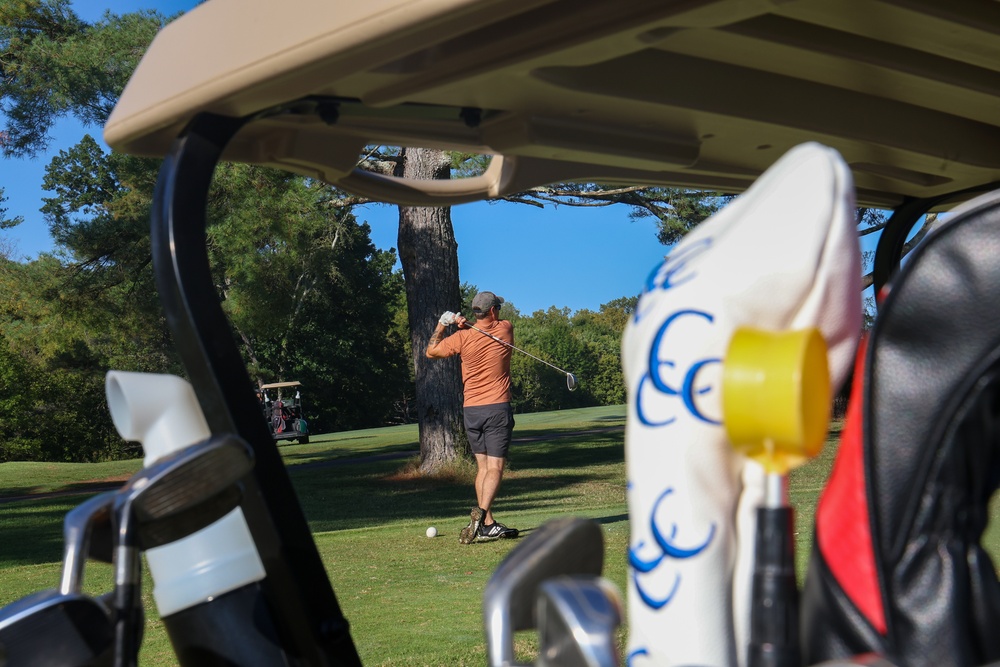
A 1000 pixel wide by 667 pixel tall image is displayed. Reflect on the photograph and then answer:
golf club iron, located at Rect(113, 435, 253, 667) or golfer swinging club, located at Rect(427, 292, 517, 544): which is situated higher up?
golf club iron, located at Rect(113, 435, 253, 667)

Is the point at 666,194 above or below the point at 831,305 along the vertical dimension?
above

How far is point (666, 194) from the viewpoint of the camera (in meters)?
18.9

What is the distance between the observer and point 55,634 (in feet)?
4.39

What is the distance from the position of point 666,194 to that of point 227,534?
17.8 m

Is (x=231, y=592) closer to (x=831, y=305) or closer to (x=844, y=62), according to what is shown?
(x=831, y=305)

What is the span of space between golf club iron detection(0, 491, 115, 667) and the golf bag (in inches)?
34.2

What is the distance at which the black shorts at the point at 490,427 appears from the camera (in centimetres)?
819

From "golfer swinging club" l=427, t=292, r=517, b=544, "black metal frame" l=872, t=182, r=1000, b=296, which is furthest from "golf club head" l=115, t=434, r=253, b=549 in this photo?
"golfer swinging club" l=427, t=292, r=517, b=544

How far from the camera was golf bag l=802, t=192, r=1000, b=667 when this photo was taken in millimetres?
1075

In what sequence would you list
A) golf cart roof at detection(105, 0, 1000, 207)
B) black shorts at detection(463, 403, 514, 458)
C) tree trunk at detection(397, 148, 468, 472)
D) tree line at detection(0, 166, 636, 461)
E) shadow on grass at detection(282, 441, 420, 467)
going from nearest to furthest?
golf cart roof at detection(105, 0, 1000, 207)
black shorts at detection(463, 403, 514, 458)
tree trunk at detection(397, 148, 468, 472)
tree line at detection(0, 166, 636, 461)
shadow on grass at detection(282, 441, 420, 467)

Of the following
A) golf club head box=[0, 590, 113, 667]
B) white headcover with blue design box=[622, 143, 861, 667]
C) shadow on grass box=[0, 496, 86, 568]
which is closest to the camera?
white headcover with blue design box=[622, 143, 861, 667]

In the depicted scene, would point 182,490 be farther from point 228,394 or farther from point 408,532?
point 408,532

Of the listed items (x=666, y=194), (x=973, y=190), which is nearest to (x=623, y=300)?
(x=666, y=194)

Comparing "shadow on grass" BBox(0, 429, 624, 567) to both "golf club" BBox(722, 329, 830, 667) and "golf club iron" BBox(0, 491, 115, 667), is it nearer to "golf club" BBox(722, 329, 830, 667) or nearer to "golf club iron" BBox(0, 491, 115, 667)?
"golf club iron" BBox(0, 491, 115, 667)
